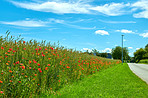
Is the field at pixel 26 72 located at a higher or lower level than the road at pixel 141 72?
higher

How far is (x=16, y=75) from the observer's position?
15.4 ft

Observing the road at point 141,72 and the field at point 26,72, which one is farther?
the road at point 141,72

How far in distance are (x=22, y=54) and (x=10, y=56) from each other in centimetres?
58

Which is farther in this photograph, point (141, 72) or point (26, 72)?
point (141, 72)


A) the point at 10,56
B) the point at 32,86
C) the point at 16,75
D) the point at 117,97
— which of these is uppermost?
the point at 10,56

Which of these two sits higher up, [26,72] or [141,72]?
[26,72]

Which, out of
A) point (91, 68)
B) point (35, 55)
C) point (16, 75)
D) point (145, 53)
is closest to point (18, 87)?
point (16, 75)

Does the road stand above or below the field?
below

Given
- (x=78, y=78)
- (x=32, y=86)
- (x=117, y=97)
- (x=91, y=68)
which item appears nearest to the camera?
(x=32, y=86)

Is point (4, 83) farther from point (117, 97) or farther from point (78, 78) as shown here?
point (78, 78)

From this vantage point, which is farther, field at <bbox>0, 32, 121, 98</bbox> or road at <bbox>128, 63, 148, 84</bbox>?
road at <bbox>128, 63, 148, 84</bbox>

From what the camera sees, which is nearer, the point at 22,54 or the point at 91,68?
the point at 22,54

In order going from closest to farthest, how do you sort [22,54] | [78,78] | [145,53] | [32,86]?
1. [32,86]
2. [22,54]
3. [78,78]
4. [145,53]

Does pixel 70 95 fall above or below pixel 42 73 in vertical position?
below
